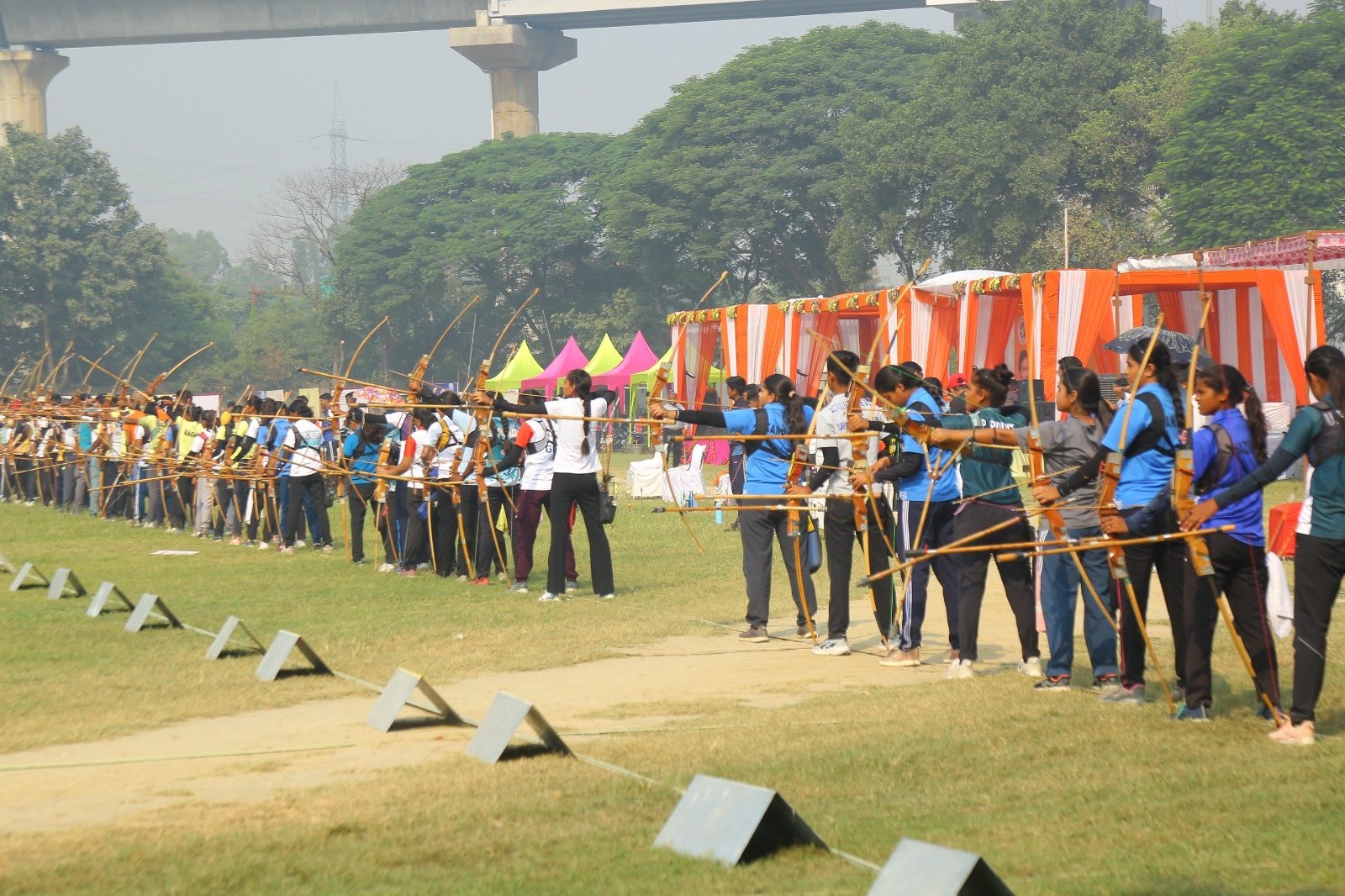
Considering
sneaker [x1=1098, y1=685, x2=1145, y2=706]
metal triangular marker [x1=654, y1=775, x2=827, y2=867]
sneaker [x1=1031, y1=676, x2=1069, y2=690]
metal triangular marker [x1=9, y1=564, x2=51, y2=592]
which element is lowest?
metal triangular marker [x1=9, y1=564, x2=51, y2=592]

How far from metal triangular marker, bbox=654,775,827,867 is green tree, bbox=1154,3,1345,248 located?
119ft

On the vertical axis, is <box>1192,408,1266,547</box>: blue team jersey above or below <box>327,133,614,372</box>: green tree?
below

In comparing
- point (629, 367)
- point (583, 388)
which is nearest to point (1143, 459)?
point (583, 388)

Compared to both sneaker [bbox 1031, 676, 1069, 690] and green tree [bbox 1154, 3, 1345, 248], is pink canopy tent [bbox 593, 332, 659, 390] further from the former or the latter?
sneaker [bbox 1031, 676, 1069, 690]

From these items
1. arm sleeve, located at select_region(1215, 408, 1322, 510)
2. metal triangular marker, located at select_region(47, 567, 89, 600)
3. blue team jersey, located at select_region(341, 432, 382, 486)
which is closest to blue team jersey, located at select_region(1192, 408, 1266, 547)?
arm sleeve, located at select_region(1215, 408, 1322, 510)

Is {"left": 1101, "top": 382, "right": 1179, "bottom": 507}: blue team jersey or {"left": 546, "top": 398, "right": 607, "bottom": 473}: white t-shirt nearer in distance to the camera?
{"left": 1101, "top": 382, "right": 1179, "bottom": 507}: blue team jersey

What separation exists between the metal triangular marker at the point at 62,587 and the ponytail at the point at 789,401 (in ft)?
21.9

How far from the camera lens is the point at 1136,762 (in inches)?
262

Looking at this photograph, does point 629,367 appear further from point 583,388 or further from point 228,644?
point 228,644

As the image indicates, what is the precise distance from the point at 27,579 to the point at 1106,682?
1085 cm

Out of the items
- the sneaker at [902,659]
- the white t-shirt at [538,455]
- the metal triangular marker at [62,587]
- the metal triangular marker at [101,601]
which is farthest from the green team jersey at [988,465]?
the metal triangular marker at [62,587]

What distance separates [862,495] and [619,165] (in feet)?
185

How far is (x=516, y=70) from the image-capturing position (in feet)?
245

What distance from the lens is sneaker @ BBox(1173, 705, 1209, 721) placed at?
757 centimetres
